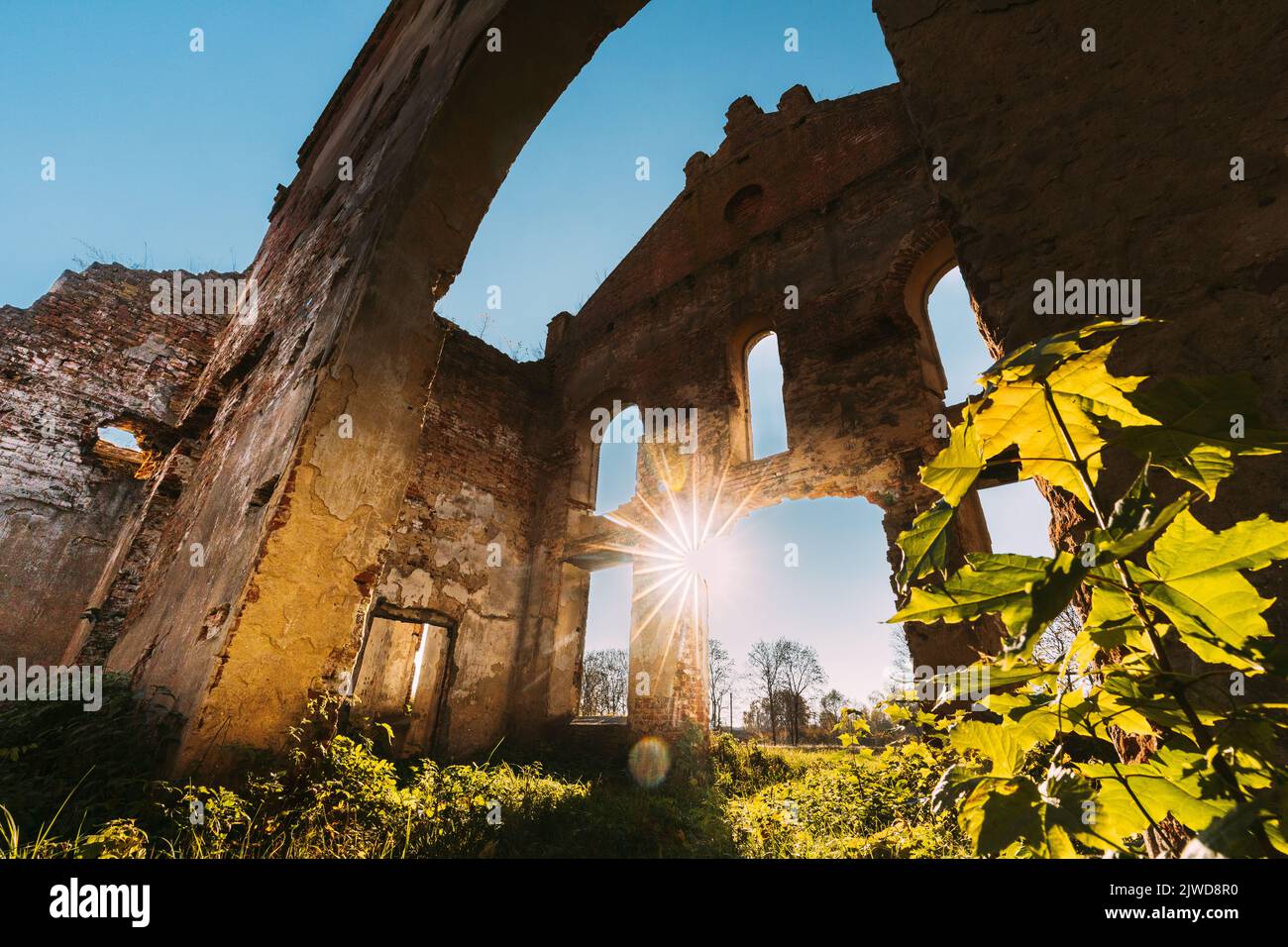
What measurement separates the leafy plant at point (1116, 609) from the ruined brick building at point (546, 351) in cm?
72

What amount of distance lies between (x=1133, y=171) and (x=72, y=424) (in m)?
11.1

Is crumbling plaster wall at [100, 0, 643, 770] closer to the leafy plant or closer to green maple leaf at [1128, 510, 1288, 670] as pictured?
the leafy plant

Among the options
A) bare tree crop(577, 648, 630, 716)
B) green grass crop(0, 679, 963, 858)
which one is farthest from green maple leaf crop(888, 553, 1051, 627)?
bare tree crop(577, 648, 630, 716)

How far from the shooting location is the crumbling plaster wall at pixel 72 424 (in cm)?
693

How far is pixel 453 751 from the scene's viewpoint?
733 centimetres

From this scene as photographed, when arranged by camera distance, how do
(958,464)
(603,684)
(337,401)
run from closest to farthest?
1. (958,464)
2. (337,401)
3. (603,684)

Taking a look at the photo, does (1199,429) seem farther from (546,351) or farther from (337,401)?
(546,351)

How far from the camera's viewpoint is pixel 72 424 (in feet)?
25.2

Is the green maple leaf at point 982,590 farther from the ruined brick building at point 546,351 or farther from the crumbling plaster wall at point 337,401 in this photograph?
the crumbling plaster wall at point 337,401

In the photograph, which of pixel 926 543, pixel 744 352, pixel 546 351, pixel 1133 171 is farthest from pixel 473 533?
pixel 926 543

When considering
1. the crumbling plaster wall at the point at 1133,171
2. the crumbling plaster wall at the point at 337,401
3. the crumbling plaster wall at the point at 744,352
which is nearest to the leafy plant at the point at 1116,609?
the crumbling plaster wall at the point at 1133,171

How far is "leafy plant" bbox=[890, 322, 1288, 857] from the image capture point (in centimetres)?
50
